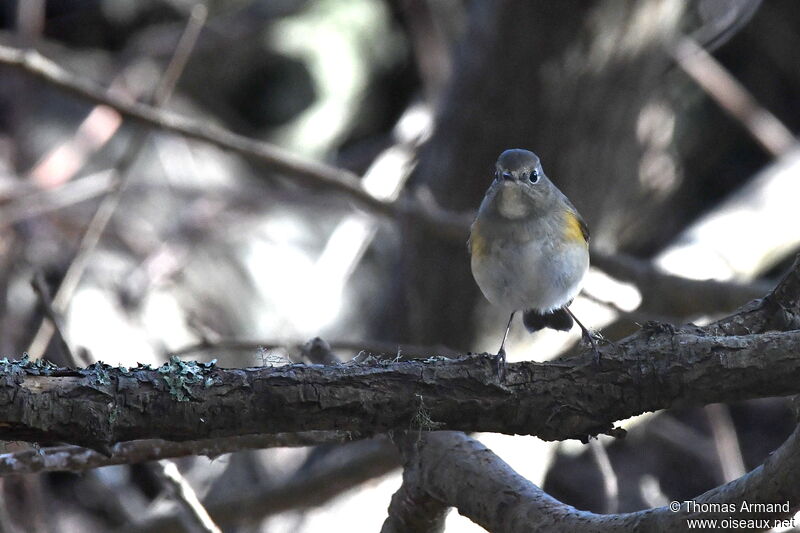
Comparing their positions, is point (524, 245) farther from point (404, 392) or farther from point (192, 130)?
point (192, 130)

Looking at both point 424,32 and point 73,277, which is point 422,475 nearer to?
point 73,277

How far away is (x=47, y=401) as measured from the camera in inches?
56.9

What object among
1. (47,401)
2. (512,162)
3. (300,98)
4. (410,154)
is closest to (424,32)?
(300,98)

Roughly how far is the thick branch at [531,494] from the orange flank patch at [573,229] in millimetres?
627

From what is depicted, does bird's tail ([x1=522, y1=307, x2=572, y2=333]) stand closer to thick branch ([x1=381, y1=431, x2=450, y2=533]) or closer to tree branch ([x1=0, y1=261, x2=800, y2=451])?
thick branch ([x1=381, y1=431, x2=450, y2=533])

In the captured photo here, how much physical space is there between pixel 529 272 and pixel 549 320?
1.43 feet

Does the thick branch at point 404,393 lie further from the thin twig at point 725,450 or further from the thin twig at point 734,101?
the thin twig at point 734,101

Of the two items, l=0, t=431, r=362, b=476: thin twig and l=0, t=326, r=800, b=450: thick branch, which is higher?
l=0, t=431, r=362, b=476: thin twig

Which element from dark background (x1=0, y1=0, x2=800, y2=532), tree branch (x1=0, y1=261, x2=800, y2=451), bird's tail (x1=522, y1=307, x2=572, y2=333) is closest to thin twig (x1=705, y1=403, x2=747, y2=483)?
dark background (x1=0, y1=0, x2=800, y2=532)

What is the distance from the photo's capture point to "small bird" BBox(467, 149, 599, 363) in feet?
7.91

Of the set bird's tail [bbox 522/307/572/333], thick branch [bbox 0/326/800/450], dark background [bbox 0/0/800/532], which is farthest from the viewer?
dark background [bbox 0/0/800/532]

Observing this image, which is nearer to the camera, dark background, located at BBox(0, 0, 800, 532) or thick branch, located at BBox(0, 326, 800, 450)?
thick branch, located at BBox(0, 326, 800, 450)

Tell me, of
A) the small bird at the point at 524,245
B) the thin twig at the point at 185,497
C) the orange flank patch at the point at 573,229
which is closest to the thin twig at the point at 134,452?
the thin twig at the point at 185,497

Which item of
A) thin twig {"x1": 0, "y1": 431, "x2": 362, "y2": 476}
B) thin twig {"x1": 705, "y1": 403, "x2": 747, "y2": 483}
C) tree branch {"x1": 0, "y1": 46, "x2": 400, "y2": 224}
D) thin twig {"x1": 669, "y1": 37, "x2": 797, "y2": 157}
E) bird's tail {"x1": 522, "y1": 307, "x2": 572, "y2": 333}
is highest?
thin twig {"x1": 669, "y1": 37, "x2": 797, "y2": 157}
